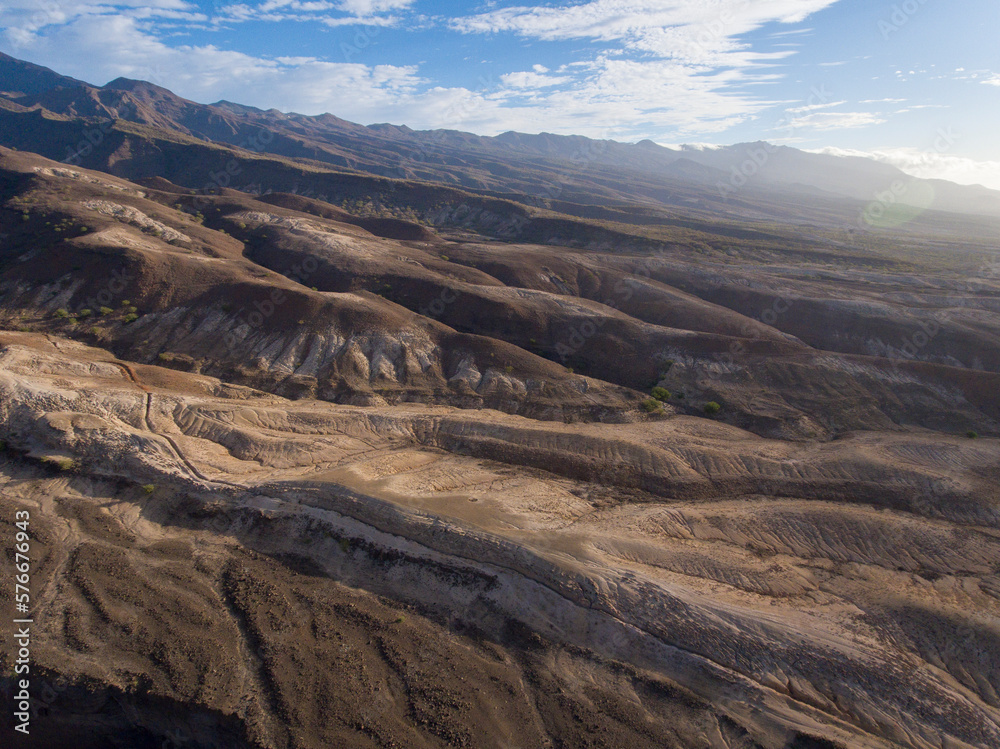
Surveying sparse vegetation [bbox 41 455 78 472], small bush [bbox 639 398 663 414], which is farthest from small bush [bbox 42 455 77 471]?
small bush [bbox 639 398 663 414]

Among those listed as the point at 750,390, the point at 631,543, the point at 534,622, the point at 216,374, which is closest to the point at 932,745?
the point at 631,543

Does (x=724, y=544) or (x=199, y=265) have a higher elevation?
(x=199, y=265)

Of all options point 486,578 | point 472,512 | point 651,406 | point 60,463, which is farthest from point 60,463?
point 651,406

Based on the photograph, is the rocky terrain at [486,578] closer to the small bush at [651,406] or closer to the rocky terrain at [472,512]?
the rocky terrain at [472,512]

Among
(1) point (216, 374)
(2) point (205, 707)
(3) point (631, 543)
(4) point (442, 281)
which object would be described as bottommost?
(2) point (205, 707)

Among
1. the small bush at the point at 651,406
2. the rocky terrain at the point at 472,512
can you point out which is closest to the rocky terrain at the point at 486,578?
the rocky terrain at the point at 472,512

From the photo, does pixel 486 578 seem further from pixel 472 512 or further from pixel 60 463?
pixel 60 463

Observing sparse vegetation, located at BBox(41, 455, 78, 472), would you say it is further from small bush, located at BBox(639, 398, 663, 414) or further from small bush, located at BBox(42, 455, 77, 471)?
small bush, located at BBox(639, 398, 663, 414)

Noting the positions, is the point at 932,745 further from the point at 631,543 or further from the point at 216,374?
the point at 216,374
